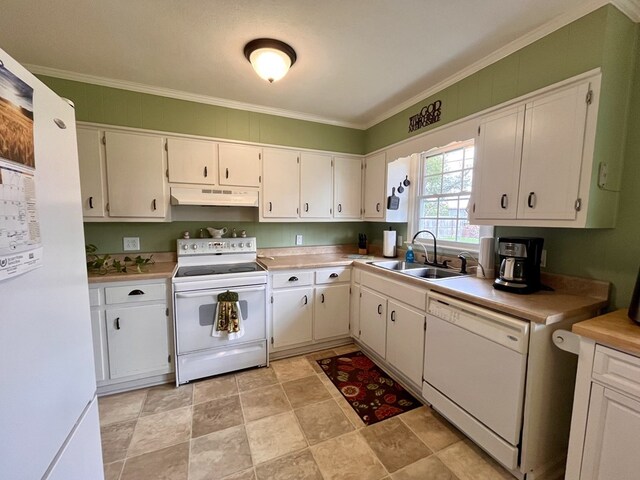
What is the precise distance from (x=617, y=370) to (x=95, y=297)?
119 inches

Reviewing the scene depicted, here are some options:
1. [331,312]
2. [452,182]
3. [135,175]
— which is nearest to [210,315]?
[331,312]

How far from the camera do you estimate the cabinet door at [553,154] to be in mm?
1484

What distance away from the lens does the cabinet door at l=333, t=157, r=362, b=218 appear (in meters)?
3.24

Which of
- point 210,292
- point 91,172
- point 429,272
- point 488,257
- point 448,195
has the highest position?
point 91,172

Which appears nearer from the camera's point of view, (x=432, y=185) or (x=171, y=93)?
(x=171, y=93)

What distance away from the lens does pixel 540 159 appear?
163 cm

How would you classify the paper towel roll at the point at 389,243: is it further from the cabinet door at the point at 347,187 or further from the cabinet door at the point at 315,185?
the cabinet door at the point at 315,185

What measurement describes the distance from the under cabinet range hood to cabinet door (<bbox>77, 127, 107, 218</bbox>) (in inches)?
21.3

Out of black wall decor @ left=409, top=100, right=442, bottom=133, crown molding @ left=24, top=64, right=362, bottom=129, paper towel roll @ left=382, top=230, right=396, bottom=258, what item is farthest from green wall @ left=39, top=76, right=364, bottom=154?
paper towel roll @ left=382, top=230, right=396, bottom=258

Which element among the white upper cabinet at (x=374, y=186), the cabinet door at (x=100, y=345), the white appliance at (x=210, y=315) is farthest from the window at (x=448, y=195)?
the cabinet door at (x=100, y=345)

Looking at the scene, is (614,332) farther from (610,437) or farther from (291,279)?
(291,279)

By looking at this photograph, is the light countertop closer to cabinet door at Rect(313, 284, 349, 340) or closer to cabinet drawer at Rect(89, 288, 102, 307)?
cabinet door at Rect(313, 284, 349, 340)

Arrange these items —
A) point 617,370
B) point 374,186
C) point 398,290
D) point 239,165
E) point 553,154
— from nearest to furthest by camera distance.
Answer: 1. point 617,370
2. point 553,154
3. point 398,290
4. point 239,165
5. point 374,186

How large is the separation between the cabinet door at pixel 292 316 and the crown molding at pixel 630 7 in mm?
2720
